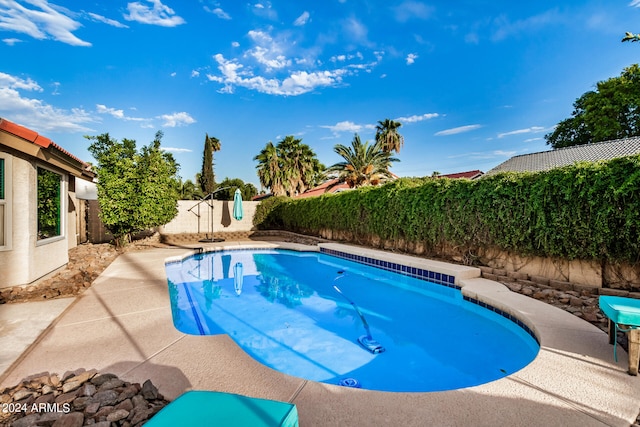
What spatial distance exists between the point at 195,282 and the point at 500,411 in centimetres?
796

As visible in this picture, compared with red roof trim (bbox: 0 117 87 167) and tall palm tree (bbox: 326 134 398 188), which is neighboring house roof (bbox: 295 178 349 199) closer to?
tall palm tree (bbox: 326 134 398 188)

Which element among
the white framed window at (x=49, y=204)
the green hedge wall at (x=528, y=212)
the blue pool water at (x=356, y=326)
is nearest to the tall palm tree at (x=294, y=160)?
the green hedge wall at (x=528, y=212)

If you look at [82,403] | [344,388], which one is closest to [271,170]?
[82,403]

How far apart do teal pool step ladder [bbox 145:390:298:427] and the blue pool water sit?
7.52 feet

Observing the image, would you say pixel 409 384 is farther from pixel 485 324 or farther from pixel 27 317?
pixel 27 317

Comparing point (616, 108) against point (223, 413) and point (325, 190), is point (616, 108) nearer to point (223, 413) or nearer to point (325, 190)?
point (325, 190)

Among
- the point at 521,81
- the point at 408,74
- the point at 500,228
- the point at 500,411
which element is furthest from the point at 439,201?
the point at 521,81

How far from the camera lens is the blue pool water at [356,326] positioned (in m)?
3.73

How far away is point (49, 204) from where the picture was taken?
664 cm

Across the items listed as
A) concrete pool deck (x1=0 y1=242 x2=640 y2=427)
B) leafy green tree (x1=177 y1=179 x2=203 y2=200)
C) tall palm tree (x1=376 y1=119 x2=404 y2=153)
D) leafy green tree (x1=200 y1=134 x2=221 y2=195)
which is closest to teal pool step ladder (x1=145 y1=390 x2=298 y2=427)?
concrete pool deck (x1=0 y1=242 x2=640 y2=427)

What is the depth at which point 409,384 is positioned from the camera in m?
3.50

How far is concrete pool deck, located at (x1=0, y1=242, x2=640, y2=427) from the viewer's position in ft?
6.76

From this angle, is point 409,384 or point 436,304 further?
point 436,304

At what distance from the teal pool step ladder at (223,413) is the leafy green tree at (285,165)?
25364mm
